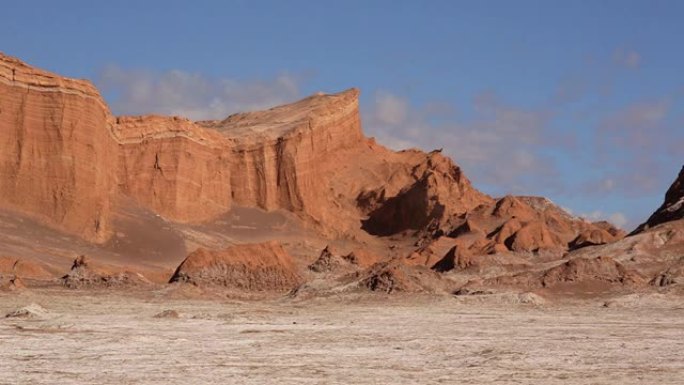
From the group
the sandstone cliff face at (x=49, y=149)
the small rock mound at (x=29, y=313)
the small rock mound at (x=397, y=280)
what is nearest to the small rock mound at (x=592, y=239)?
the small rock mound at (x=397, y=280)

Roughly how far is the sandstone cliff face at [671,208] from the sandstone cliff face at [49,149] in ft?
114

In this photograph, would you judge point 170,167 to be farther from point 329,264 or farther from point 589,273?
point 589,273

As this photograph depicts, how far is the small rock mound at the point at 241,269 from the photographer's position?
168 ft

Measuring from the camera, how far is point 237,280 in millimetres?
52031

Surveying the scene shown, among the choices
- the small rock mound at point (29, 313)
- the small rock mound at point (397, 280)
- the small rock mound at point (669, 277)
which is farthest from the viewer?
the small rock mound at point (669, 277)

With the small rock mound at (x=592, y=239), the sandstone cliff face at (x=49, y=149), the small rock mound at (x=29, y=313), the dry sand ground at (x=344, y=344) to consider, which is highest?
the sandstone cliff face at (x=49, y=149)

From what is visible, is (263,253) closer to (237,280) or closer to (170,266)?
(237,280)

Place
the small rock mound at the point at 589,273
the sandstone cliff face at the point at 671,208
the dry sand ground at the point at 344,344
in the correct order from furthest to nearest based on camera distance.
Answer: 1. the sandstone cliff face at the point at 671,208
2. the small rock mound at the point at 589,273
3. the dry sand ground at the point at 344,344

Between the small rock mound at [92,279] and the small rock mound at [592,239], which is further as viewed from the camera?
the small rock mound at [592,239]

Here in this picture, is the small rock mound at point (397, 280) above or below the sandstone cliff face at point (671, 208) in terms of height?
below

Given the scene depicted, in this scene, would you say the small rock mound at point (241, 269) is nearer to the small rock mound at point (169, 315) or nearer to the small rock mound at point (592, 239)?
the small rock mound at point (169, 315)

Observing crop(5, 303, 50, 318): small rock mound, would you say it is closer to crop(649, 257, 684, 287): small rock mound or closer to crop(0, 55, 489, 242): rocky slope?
crop(649, 257, 684, 287): small rock mound

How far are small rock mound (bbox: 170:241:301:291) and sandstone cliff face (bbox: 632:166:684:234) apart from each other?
75.9ft

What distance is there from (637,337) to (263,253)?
30739 millimetres
